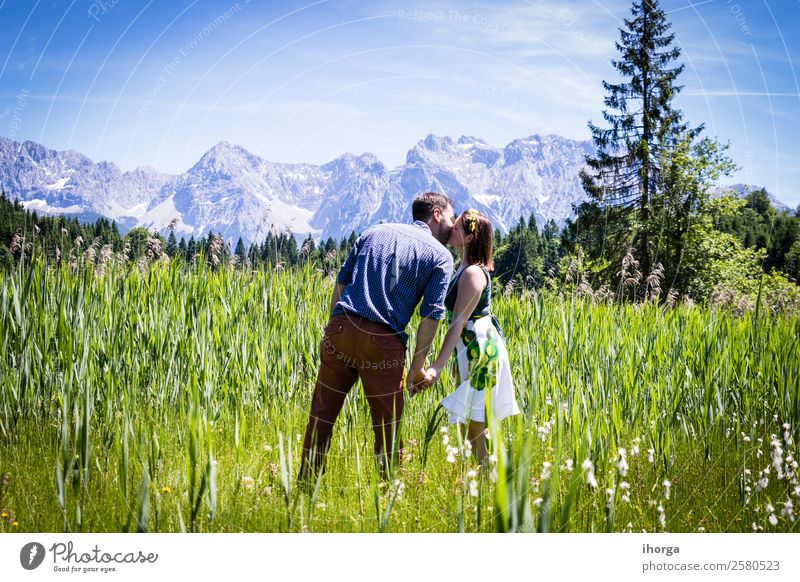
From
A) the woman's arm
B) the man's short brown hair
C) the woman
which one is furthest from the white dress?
the man's short brown hair

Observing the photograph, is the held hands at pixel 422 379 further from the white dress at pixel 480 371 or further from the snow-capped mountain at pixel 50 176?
the snow-capped mountain at pixel 50 176

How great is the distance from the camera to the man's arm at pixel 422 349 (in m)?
2.96

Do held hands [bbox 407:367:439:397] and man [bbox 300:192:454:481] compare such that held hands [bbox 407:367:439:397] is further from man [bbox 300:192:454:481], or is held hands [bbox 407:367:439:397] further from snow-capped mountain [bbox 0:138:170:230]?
snow-capped mountain [bbox 0:138:170:230]

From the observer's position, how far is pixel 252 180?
20.4 feet

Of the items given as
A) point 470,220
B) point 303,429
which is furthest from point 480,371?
point 303,429

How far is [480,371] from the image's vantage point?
124 inches

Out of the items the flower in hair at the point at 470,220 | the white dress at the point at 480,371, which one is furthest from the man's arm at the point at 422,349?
the flower in hair at the point at 470,220

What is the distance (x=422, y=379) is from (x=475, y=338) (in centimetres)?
50

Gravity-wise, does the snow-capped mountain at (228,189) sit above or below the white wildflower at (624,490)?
above

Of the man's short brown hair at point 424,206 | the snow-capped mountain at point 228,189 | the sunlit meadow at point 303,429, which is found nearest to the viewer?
the sunlit meadow at point 303,429

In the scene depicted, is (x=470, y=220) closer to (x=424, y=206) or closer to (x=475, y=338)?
(x=424, y=206)
